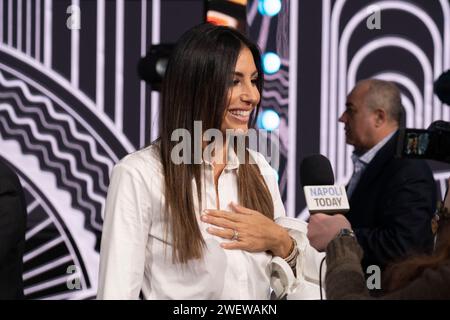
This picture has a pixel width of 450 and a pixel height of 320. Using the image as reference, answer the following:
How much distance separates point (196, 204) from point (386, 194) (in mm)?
1515

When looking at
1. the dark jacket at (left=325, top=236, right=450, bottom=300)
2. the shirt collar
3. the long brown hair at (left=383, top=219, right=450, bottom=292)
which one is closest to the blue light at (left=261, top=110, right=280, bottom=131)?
the shirt collar

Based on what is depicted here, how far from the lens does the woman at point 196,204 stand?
1.97 meters

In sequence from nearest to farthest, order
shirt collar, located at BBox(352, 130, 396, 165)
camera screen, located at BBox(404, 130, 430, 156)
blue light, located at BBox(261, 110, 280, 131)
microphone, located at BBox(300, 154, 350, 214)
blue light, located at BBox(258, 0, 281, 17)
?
microphone, located at BBox(300, 154, 350, 214) < camera screen, located at BBox(404, 130, 430, 156) < shirt collar, located at BBox(352, 130, 396, 165) < blue light, located at BBox(261, 110, 280, 131) < blue light, located at BBox(258, 0, 281, 17)

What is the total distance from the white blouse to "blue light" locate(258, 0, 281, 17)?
2.12m

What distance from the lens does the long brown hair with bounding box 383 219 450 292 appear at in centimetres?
174

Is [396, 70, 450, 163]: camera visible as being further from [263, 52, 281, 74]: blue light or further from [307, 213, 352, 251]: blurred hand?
[263, 52, 281, 74]: blue light

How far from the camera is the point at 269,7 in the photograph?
13.5 ft

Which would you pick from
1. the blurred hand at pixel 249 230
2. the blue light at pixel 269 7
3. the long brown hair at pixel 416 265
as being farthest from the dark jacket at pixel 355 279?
the blue light at pixel 269 7

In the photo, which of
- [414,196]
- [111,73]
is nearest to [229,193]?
[414,196]

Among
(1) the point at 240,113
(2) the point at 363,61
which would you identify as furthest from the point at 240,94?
(2) the point at 363,61

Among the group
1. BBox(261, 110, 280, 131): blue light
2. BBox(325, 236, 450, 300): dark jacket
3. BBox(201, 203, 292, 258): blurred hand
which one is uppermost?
BBox(261, 110, 280, 131): blue light

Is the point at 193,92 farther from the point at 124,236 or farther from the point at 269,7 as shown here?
the point at 269,7

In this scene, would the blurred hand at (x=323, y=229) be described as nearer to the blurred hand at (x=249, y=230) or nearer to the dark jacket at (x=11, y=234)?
the blurred hand at (x=249, y=230)

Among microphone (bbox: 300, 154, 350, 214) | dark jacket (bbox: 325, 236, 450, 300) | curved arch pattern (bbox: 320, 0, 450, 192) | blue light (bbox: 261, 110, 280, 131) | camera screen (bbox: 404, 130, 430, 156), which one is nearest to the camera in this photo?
dark jacket (bbox: 325, 236, 450, 300)
